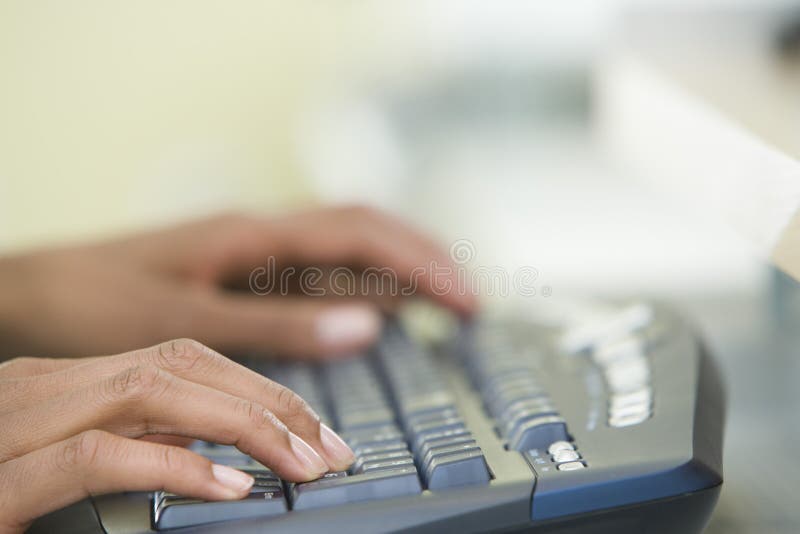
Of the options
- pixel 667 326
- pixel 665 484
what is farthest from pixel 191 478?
pixel 667 326

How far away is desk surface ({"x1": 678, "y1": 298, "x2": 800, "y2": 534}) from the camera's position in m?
0.39

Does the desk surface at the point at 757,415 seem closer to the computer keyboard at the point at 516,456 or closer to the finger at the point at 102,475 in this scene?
the computer keyboard at the point at 516,456

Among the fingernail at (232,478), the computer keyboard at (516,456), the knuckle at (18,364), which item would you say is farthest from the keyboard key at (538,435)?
the knuckle at (18,364)

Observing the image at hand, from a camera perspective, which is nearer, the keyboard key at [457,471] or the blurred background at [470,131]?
the keyboard key at [457,471]

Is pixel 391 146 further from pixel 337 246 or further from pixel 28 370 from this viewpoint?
pixel 28 370

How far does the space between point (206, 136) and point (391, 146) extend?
1.52ft

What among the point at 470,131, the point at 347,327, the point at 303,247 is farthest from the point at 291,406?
the point at 470,131

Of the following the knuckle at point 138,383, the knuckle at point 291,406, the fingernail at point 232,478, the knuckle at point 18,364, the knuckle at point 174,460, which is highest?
the knuckle at point 138,383

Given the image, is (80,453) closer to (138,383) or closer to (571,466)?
(138,383)

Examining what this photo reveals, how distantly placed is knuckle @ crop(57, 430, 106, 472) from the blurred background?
0.24 metres

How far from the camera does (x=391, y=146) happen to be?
108cm

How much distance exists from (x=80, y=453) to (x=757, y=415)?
36cm

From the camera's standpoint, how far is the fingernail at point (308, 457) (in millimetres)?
354

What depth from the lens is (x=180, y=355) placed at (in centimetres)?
37
